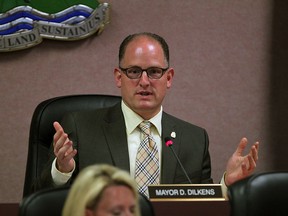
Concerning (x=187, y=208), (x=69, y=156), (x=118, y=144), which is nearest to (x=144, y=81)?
(x=118, y=144)

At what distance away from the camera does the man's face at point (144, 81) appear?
11.1ft

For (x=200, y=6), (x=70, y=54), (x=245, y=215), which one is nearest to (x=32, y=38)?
(x=70, y=54)

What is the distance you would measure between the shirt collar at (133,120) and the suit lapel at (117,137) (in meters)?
0.02

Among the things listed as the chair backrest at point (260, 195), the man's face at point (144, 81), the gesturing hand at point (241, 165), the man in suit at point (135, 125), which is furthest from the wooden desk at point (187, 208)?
the man's face at point (144, 81)

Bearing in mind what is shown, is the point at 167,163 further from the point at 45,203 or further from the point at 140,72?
the point at 45,203

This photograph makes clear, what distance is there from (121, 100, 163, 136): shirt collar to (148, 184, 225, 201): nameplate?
2.22 ft

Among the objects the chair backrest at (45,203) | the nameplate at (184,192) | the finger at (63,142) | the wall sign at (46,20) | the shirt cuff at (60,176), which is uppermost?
the wall sign at (46,20)

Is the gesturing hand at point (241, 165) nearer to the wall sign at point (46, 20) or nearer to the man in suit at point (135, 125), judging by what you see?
the man in suit at point (135, 125)

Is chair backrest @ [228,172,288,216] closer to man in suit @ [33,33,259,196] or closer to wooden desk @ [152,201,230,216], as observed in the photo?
wooden desk @ [152,201,230,216]

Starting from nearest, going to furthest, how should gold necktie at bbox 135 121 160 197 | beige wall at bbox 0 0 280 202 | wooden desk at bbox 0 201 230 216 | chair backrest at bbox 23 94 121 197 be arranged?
wooden desk at bbox 0 201 230 216, gold necktie at bbox 135 121 160 197, chair backrest at bbox 23 94 121 197, beige wall at bbox 0 0 280 202

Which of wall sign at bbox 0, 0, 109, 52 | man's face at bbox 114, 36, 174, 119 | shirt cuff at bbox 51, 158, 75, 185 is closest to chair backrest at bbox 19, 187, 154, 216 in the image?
shirt cuff at bbox 51, 158, 75, 185

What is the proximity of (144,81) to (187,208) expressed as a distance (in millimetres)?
819

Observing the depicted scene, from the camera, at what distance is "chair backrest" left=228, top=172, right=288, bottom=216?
241cm

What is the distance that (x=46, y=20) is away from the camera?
4531 millimetres
